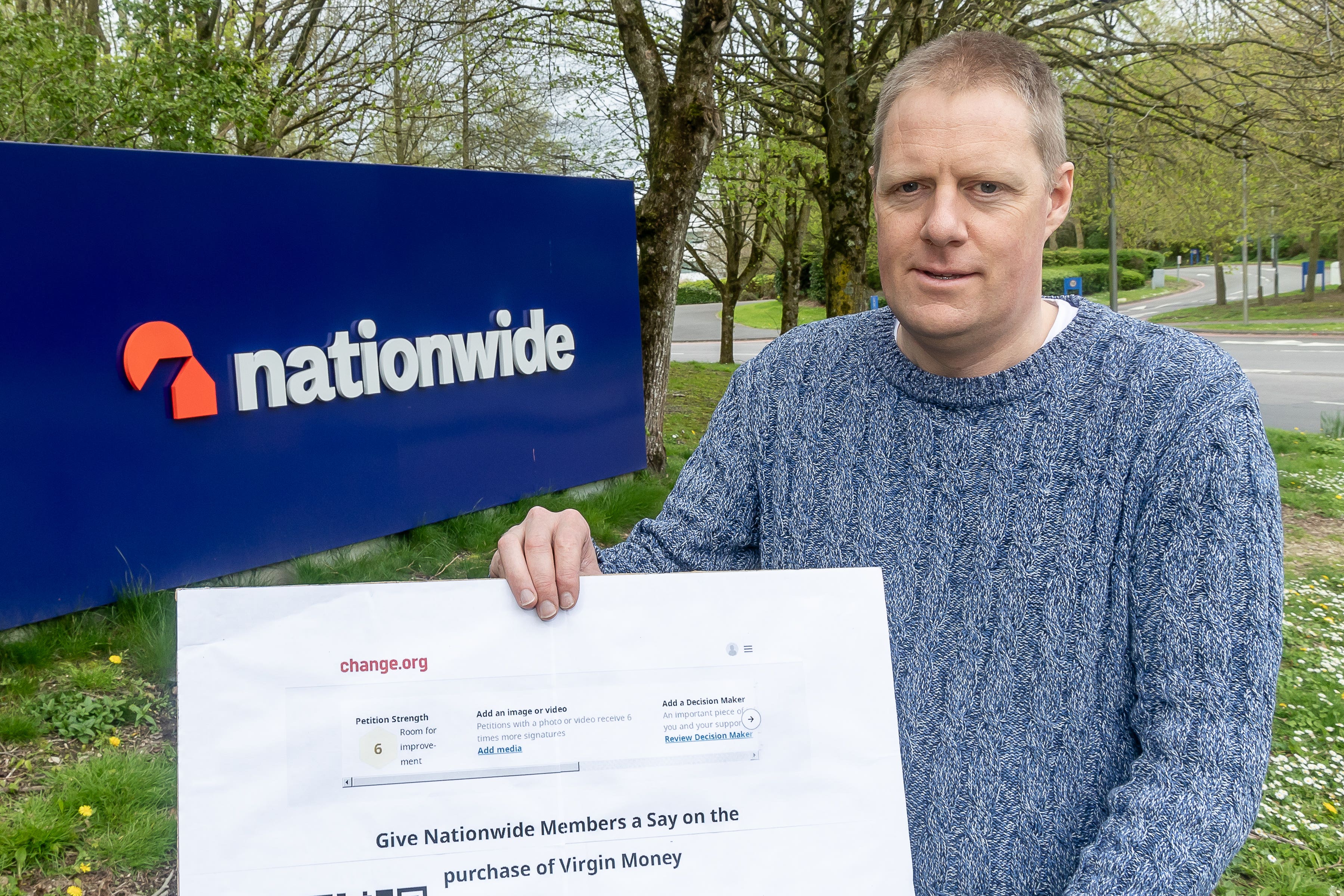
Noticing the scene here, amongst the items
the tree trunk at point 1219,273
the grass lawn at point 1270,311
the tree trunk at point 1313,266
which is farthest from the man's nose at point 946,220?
the tree trunk at point 1219,273

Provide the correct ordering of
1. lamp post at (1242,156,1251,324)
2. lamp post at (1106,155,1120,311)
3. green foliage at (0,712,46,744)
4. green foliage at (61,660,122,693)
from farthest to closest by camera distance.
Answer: lamp post at (1242,156,1251,324) < lamp post at (1106,155,1120,311) < green foliage at (61,660,122,693) < green foliage at (0,712,46,744)

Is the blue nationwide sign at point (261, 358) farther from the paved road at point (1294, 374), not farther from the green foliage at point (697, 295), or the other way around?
the green foliage at point (697, 295)

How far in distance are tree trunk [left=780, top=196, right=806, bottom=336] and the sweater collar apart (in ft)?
56.9

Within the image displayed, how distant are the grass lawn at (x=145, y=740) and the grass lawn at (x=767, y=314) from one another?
104 ft

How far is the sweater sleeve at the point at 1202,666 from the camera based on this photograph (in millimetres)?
1354

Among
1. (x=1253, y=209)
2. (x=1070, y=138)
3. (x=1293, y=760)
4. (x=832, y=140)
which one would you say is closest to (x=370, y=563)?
(x=1293, y=760)

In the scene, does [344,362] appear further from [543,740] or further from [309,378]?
[543,740]

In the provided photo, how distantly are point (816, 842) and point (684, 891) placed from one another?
19 centimetres

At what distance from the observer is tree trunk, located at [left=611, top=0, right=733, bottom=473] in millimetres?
7898

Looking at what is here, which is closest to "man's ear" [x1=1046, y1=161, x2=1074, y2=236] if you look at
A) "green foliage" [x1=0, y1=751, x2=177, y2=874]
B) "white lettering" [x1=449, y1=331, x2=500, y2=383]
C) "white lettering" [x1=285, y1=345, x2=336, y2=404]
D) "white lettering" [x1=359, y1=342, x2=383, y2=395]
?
"green foliage" [x1=0, y1=751, x2=177, y2=874]

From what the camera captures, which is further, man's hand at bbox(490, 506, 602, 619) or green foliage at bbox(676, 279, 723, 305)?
green foliage at bbox(676, 279, 723, 305)

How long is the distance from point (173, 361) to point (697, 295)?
50.9 m

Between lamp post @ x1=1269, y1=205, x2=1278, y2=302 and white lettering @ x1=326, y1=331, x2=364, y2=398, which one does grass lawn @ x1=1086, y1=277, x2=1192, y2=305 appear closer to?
lamp post @ x1=1269, y1=205, x2=1278, y2=302

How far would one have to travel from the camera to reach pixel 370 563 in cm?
616
